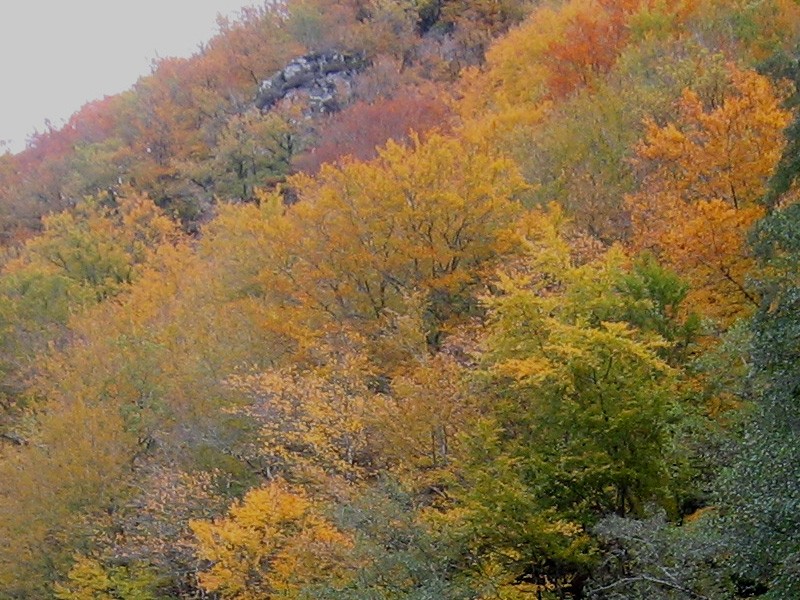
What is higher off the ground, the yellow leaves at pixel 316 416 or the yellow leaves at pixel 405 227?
the yellow leaves at pixel 405 227

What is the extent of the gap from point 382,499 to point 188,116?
53768mm

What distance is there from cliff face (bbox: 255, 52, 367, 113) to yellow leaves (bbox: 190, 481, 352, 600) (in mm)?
41941

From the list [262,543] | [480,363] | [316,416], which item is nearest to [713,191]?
[480,363]

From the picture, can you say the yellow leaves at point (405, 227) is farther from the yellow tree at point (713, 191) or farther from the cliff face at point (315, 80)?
the cliff face at point (315, 80)

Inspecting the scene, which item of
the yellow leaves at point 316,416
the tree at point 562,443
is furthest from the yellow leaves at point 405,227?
the tree at point 562,443

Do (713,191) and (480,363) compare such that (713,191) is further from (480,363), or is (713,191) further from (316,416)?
(316,416)

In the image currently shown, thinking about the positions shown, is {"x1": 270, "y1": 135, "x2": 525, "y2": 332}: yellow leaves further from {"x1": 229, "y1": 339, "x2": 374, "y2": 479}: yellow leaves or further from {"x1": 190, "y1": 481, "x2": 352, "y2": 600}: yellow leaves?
{"x1": 190, "y1": 481, "x2": 352, "y2": 600}: yellow leaves

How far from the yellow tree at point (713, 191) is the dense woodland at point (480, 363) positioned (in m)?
0.07

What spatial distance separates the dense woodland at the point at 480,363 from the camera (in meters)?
11.4

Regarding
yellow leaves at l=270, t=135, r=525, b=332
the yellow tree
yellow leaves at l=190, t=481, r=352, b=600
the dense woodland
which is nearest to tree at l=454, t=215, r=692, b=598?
the dense woodland

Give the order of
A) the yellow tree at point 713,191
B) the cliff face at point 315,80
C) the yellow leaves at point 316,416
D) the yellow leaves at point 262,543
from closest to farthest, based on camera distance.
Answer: the yellow leaves at point 262,543 < the yellow leaves at point 316,416 < the yellow tree at point 713,191 < the cliff face at point 315,80

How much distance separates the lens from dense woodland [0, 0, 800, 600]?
11.4 metres

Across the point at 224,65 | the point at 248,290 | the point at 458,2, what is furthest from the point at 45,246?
the point at 458,2

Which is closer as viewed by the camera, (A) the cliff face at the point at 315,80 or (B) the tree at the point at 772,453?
(B) the tree at the point at 772,453
